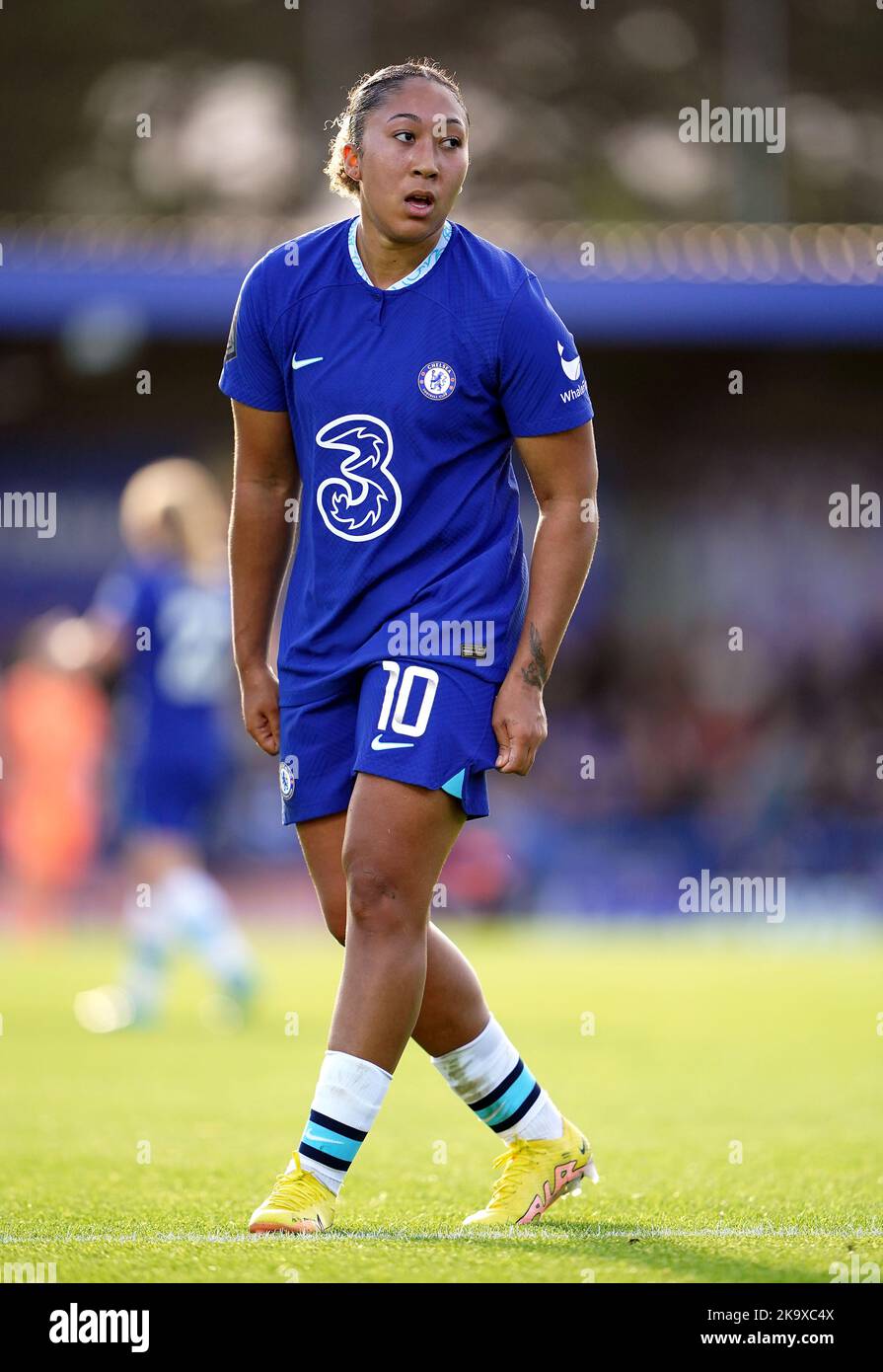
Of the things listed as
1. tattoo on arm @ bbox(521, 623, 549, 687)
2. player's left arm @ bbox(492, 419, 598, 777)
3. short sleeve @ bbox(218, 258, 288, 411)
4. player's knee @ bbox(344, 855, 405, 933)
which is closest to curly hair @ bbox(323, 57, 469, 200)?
short sleeve @ bbox(218, 258, 288, 411)

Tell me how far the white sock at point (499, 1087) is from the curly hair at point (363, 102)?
193 cm

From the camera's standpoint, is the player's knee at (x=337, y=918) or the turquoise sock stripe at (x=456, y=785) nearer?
the turquoise sock stripe at (x=456, y=785)

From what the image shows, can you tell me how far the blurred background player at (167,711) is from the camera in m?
9.52

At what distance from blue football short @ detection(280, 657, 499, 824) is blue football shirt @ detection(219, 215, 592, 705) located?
0.14 ft

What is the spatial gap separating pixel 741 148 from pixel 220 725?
A: 65.2ft

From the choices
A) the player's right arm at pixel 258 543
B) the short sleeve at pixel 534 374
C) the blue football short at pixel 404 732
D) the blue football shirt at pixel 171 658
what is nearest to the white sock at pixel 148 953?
the blue football shirt at pixel 171 658

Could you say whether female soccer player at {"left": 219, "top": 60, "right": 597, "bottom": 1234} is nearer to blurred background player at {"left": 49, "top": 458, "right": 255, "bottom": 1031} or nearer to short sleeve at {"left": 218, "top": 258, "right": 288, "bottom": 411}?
short sleeve at {"left": 218, "top": 258, "right": 288, "bottom": 411}

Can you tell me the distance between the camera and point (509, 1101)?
4688 mm

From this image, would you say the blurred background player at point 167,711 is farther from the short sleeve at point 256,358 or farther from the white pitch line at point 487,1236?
the white pitch line at point 487,1236

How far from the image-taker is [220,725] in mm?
10422

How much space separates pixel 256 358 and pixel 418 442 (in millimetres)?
460

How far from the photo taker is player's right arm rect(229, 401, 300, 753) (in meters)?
4.62
